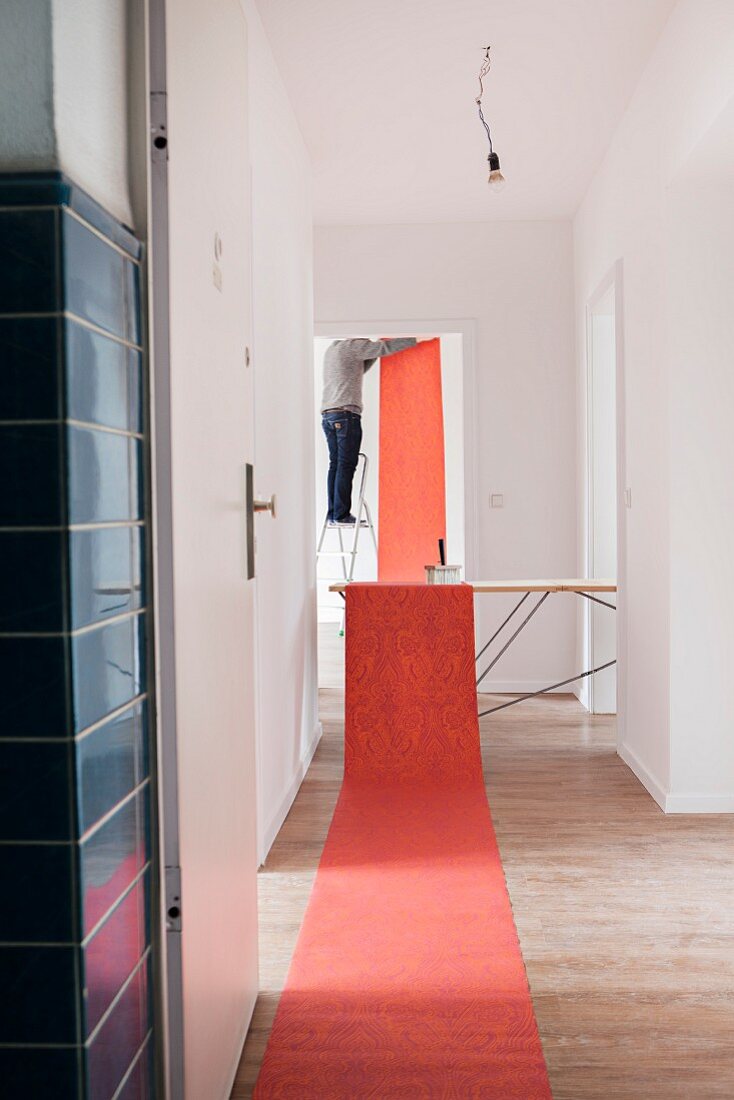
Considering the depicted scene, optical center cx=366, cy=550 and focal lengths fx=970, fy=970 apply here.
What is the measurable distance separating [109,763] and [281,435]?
2.48 m

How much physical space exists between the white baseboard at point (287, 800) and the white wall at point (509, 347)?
1.63 meters

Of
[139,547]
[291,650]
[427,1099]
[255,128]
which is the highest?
[255,128]

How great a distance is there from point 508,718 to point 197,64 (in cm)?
400

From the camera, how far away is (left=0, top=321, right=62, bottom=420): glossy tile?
37.8 inches

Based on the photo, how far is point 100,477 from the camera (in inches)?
41.8

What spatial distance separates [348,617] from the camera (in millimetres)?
3969

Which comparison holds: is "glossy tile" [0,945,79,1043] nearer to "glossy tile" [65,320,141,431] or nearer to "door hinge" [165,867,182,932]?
"door hinge" [165,867,182,932]

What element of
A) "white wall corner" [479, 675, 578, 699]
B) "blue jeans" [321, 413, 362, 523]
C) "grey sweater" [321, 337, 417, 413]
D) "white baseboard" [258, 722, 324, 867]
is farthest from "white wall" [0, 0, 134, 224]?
"blue jeans" [321, 413, 362, 523]

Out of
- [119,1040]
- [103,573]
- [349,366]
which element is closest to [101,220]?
[103,573]

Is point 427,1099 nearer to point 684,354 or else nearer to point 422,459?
point 684,354

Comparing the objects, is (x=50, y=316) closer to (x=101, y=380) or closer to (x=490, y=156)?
(x=101, y=380)

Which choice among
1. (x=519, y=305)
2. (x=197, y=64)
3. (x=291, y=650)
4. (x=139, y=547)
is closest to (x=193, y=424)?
(x=139, y=547)

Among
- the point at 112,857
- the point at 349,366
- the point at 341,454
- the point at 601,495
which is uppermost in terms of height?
the point at 349,366

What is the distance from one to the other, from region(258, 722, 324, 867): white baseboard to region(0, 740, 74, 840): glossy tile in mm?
1999
